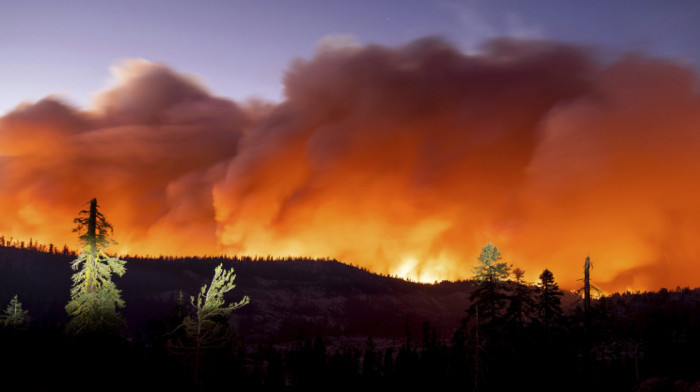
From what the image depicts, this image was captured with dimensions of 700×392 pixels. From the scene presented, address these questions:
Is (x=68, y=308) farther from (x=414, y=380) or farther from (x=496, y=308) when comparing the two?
(x=414, y=380)

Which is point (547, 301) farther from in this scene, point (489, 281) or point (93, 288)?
point (93, 288)

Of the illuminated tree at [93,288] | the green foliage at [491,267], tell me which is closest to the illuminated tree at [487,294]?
the green foliage at [491,267]

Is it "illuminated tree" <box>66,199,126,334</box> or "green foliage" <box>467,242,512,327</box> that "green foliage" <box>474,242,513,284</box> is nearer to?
Answer: "green foliage" <box>467,242,512,327</box>

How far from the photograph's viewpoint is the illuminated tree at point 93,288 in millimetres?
40281

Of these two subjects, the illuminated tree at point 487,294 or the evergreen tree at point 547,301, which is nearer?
the illuminated tree at point 487,294

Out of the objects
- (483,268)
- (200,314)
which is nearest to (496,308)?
(483,268)

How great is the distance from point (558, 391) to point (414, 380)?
268 ft

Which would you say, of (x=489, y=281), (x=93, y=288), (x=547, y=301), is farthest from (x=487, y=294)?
(x=93, y=288)

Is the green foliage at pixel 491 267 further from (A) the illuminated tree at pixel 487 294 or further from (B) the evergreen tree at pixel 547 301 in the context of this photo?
(B) the evergreen tree at pixel 547 301

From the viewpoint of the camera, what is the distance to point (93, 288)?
40.9 meters

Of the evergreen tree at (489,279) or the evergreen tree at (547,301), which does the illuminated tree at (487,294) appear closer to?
the evergreen tree at (489,279)

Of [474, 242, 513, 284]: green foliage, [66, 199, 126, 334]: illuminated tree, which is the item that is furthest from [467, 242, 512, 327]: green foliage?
[66, 199, 126, 334]: illuminated tree

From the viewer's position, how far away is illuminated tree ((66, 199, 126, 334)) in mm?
40281

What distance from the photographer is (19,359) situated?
146ft
